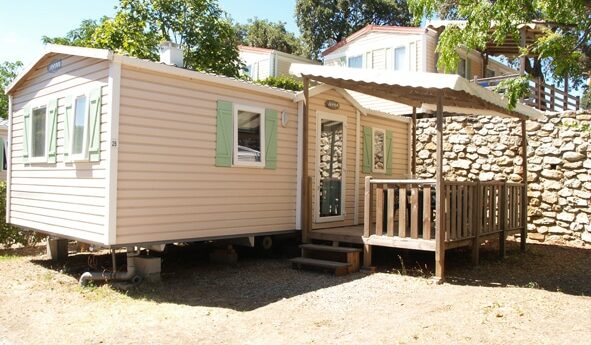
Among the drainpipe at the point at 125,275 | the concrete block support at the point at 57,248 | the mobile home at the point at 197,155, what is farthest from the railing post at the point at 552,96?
the concrete block support at the point at 57,248

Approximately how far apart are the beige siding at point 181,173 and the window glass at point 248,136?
0.18 m

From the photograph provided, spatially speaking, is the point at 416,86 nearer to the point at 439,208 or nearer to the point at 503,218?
the point at 439,208

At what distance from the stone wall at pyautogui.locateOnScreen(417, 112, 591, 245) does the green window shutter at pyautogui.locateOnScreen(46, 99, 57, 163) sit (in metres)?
7.07

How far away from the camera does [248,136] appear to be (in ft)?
25.6

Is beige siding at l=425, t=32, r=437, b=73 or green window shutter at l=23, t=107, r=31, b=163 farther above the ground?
beige siding at l=425, t=32, r=437, b=73

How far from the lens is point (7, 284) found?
686cm

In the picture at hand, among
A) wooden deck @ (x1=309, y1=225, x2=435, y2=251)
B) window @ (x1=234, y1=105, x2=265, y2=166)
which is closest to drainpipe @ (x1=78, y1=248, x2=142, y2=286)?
window @ (x1=234, y1=105, x2=265, y2=166)

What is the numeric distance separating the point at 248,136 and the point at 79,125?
2356mm

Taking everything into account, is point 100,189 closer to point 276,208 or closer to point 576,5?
point 276,208

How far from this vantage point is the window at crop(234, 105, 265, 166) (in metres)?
7.59

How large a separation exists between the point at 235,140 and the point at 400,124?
5.00 metres

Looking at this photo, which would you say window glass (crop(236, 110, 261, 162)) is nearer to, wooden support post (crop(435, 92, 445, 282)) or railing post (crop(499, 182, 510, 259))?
wooden support post (crop(435, 92, 445, 282))

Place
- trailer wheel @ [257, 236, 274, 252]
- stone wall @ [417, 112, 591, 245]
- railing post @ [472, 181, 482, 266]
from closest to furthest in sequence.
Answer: railing post @ [472, 181, 482, 266] < trailer wheel @ [257, 236, 274, 252] < stone wall @ [417, 112, 591, 245]

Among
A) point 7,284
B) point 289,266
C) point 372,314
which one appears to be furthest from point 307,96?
point 7,284
